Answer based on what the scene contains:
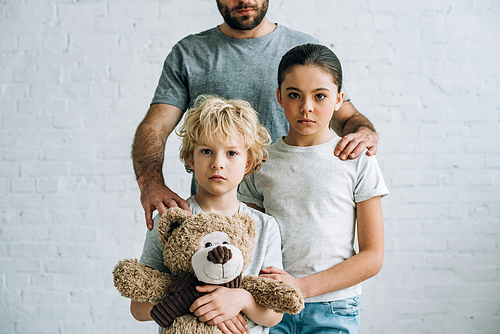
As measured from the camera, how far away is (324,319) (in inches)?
41.2

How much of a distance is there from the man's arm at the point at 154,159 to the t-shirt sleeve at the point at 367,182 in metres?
0.43

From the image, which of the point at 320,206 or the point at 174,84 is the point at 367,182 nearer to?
the point at 320,206

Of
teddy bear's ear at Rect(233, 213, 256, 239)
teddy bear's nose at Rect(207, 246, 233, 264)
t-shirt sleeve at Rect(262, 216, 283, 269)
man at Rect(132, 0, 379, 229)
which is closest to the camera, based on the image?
teddy bear's nose at Rect(207, 246, 233, 264)

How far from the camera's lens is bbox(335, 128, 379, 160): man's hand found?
3.58ft

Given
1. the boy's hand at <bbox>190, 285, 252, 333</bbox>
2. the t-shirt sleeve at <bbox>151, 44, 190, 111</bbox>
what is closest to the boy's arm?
the boy's hand at <bbox>190, 285, 252, 333</bbox>

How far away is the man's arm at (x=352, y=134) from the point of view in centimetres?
110

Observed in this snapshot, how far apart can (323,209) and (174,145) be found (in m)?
1.29

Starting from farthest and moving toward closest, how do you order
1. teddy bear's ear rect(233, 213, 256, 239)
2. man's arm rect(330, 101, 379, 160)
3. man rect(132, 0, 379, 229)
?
man rect(132, 0, 379, 229) → man's arm rect(330, 101, 379, 160) → teddy bear's ear rect(233, 213, 256, 239)

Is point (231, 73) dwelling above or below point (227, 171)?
above

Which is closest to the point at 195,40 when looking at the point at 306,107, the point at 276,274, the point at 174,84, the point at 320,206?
the point at 174,84

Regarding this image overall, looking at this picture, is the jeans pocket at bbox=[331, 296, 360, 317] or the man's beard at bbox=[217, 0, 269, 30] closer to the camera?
the jeans pocket at bbox=[331, 296, 360, 317]

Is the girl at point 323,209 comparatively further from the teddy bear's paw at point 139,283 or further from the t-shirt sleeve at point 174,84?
the t-shirt sleeve at point 174,84

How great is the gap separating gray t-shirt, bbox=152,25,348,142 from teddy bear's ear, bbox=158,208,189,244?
1.92 feet

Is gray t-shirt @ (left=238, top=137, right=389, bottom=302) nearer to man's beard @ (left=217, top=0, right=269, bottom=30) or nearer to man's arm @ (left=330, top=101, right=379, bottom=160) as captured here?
man's arm @ (left=330, top=101, right=379, bottom=160)
